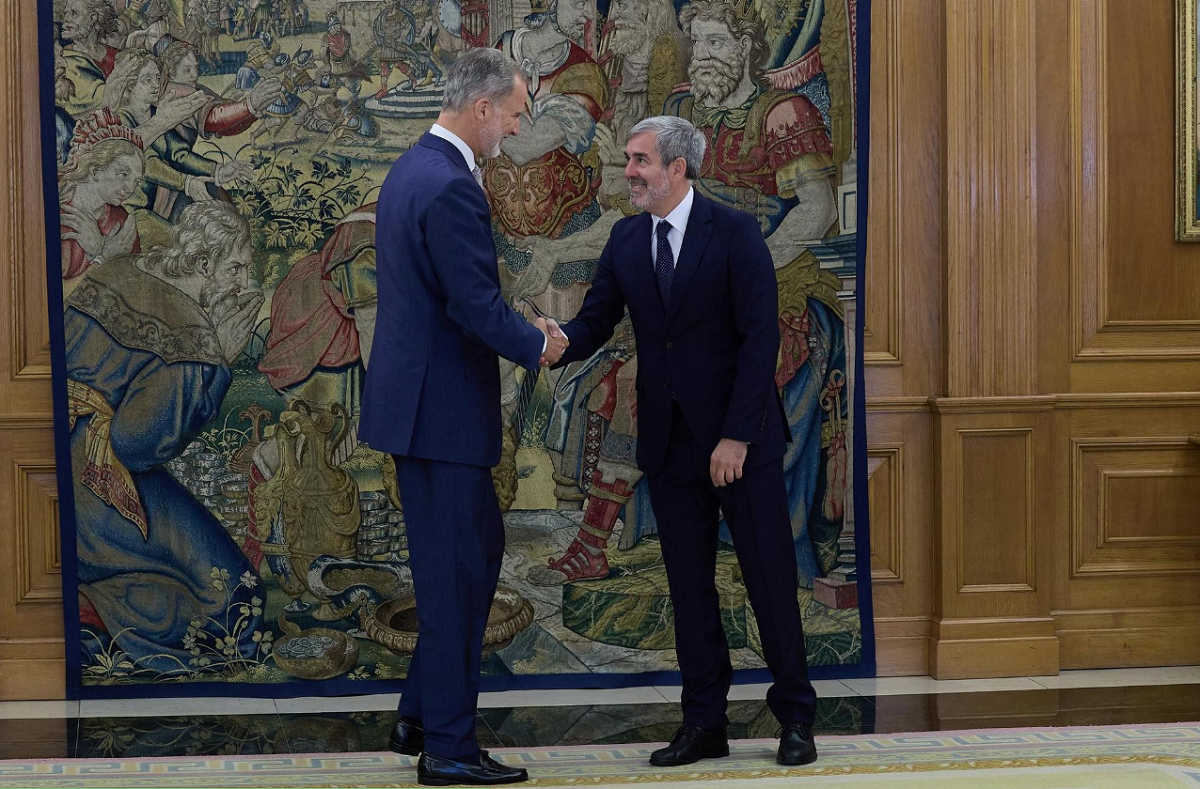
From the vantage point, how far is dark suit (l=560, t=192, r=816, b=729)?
135 inches

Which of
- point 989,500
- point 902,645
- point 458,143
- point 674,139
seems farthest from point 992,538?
point 458,143

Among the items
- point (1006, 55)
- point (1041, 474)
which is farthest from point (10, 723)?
point (1006, 55)

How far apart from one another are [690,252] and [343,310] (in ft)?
4.43

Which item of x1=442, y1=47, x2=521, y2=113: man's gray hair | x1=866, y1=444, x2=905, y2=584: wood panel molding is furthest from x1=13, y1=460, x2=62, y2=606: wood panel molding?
x1=866, y1=444, x2=905, y2=584: wood panel molding

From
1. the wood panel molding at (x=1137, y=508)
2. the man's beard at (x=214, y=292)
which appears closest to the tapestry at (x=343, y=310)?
the man's beard at (x=214, y=292)

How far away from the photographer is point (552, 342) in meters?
3.37

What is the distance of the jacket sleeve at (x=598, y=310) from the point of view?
12.0 feet

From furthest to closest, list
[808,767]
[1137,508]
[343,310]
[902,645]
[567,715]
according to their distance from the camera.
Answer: [1137,508] → [902,645] → [343,310] → [567,715] → [808,767]

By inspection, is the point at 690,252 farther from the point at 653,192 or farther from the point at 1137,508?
the point at 1137,508

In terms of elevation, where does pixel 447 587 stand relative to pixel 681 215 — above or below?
below

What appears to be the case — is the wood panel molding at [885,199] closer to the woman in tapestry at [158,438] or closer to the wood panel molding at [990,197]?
the wood panel molding at [990,197]

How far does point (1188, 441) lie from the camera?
15.3ft

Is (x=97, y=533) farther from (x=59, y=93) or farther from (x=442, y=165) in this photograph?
(x=442, y=165)

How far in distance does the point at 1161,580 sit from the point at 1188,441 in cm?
52
